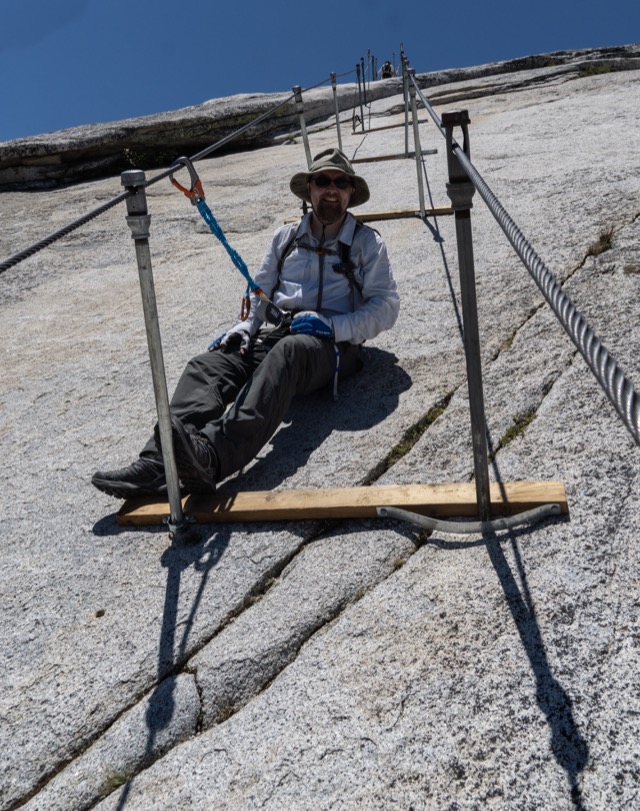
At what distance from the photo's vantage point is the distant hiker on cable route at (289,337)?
11.2 feet

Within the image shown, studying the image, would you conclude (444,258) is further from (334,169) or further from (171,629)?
(171,629)

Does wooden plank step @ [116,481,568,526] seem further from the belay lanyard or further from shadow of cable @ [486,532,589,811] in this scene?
the belay lanyard

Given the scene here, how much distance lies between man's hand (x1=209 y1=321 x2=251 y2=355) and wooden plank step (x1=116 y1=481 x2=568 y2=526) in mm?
955

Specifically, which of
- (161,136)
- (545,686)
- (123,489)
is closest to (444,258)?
(123,489)

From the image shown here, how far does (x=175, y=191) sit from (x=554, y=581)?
7.95 m

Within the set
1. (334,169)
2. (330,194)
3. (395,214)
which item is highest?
(334,169)

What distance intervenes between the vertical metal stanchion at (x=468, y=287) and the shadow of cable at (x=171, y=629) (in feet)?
3.19

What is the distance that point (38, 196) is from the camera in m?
10.7

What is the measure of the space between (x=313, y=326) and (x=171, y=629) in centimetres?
173

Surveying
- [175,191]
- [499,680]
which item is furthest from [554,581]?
[175,191]

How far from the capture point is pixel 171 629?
2729 mm

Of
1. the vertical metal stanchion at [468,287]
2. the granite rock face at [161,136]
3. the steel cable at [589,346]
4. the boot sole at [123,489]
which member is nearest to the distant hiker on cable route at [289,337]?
the boot sole at [123,489]

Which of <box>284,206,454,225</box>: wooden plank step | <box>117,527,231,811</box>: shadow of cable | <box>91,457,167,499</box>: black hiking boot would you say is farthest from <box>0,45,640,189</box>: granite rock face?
<box>117,527,231,811</box>: shadow of cable

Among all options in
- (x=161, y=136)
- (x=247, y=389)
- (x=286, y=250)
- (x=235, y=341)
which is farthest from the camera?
(x=161, y=136)
